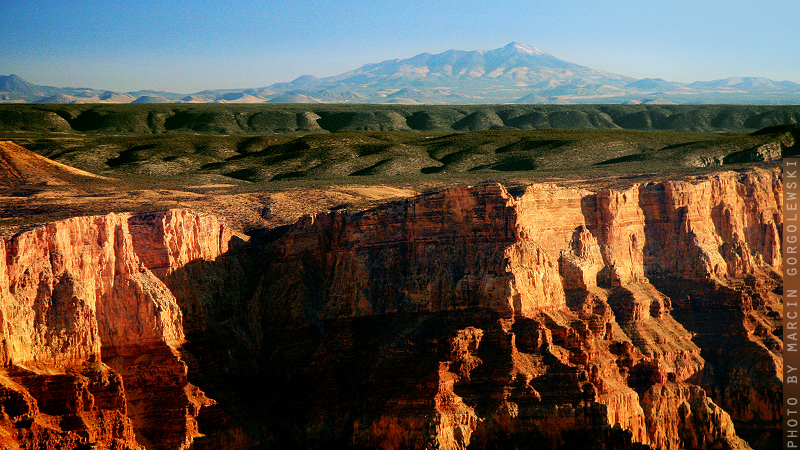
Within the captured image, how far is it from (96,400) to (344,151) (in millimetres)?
75986

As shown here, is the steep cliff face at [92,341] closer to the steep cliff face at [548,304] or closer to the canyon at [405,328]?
the canyon at [405,328]

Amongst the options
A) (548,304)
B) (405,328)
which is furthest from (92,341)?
(548,304)

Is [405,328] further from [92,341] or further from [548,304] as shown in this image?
[92,341]

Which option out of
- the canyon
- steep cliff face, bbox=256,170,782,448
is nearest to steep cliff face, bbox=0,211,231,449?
the canyon

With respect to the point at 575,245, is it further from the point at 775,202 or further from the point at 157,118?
the point at 157,118

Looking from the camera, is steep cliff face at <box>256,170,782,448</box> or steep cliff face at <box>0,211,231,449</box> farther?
steep cliff face at <box>256,170,782,448</box>

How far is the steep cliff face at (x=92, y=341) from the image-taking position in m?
47.2

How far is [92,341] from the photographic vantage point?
50.8 metres

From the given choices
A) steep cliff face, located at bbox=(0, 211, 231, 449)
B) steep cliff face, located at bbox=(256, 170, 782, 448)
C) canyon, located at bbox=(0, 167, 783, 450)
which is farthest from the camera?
steep cliff face, located at bbox=(256, 170, 782, 448)

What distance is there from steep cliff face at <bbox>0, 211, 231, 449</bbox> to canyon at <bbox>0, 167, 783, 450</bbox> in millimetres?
100

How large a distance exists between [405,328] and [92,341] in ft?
52.9

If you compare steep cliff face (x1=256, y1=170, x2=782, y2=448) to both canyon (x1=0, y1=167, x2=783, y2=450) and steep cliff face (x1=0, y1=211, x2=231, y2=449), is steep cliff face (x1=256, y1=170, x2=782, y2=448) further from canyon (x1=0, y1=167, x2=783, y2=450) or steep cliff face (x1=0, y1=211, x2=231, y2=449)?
steep cliff face (x1=0, y1=211, x2=231, y2=449)

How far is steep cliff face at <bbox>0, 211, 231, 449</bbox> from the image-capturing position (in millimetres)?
47219

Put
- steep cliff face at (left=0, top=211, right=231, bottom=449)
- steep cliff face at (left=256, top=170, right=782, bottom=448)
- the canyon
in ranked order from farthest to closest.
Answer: steep cliff face at (left=256, top=170, right=782, bottom=448)
the canyon
steep cliff face at (left=0, top=211, right=231, bottom=449)
